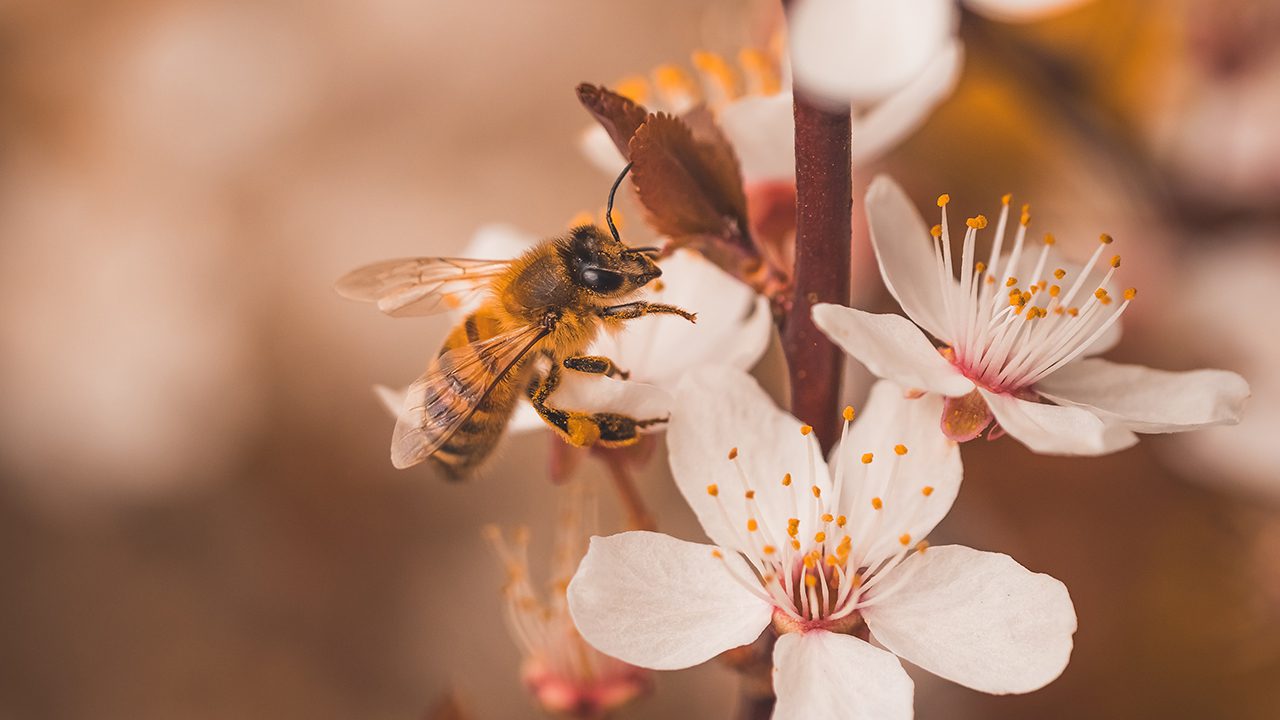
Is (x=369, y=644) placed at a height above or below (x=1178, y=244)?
below

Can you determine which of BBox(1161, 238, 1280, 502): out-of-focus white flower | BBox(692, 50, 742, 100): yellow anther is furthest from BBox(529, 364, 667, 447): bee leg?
BBox(1161, 238, 1280, 502): out-of-focus white flower

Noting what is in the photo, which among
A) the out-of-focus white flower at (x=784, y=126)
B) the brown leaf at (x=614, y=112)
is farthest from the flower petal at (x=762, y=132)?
the brown leaf at (x=614, y=112)

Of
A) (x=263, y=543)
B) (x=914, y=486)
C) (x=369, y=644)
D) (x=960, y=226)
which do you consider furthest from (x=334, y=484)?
(x=914, y=486)

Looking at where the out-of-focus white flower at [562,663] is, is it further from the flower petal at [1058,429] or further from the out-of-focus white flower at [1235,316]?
the out-of-focus white flower at [1235,316]

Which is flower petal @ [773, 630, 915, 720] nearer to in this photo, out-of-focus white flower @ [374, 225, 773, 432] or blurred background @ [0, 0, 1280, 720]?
out-of-focus white flower @ [374, 225, 773, 432]

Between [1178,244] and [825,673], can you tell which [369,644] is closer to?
[1178,244]

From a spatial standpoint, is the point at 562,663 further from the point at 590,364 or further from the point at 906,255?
the point at 906,255
